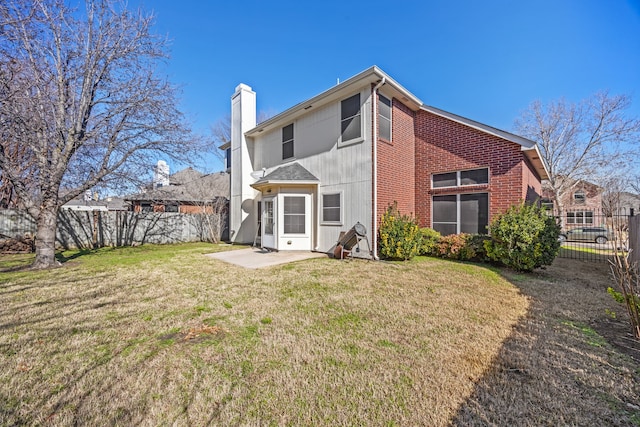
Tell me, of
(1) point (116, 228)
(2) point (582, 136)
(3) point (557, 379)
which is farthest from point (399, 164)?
(2) point (582, 136)

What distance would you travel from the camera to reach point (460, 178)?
30.2 ft

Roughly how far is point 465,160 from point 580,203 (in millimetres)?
26535

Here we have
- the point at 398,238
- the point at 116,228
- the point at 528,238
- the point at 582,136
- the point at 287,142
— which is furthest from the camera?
the point at 582,136

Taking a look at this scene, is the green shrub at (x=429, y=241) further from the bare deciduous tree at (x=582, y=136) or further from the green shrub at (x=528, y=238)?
the bare deciduous tree at (x=582, y=136)

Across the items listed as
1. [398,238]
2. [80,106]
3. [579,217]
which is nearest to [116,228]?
[80,106]

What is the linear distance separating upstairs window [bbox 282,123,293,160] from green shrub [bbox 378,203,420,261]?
5.52 meters

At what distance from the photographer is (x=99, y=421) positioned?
1982 millimetres

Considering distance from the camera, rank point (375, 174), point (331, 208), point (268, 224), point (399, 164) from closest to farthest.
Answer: point (375, 174)
point (399, 164)
point (331, 208)
point (268, 224)

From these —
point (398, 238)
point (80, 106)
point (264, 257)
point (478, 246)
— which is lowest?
point (264, 257)

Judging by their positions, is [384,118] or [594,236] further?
[594,236]

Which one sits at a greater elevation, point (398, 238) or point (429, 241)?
point (398, 238)

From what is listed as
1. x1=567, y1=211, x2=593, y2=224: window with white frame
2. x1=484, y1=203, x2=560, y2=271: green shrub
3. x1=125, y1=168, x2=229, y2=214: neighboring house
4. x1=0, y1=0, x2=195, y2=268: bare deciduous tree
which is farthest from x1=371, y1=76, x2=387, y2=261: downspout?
x1=567, y1=211, x2=593, y2=224: window with white frame

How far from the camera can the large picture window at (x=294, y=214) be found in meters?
10.1

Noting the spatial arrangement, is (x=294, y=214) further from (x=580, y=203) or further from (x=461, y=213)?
(x=580, y=203)
